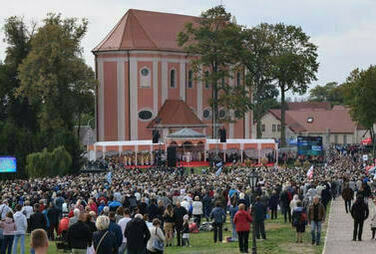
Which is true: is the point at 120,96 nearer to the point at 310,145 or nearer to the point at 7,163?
the point at 310,145

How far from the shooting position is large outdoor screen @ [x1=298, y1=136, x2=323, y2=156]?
5125 centimetres

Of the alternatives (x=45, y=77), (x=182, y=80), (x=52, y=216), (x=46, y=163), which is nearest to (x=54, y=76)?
(x=45, y=77)

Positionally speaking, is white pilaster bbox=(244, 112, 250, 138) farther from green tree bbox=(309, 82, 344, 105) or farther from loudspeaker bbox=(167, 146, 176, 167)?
green tree bbox=(309, 82, 344, 105)

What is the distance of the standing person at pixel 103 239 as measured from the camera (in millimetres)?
12492

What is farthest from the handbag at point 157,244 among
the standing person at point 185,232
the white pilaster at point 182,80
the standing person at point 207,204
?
the white pilaster at point 182,80

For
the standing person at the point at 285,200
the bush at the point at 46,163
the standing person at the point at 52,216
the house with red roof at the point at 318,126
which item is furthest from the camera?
the house with red roof at the point at 318,126

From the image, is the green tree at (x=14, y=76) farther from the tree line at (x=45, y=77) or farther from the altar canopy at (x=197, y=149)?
the altar canopy at (x=197, y=149)

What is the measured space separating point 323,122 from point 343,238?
83.8m

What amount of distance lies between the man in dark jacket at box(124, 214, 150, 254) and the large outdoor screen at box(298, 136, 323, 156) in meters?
38.2

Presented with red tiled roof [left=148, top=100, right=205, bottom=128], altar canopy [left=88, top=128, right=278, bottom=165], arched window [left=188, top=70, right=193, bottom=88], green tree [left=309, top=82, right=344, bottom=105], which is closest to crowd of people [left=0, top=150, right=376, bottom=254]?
altar canopy [left=88, top=128, right=278, bottom=165]

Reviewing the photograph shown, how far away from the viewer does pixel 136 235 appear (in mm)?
13992

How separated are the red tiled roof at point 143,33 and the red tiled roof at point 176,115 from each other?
5.29m

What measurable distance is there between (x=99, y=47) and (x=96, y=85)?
15.9 feet

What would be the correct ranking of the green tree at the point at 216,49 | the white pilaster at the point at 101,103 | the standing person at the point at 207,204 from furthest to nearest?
1. the white pilaster at the point at 101,103
2. the green tree at the point at 216,49
3. the standing person at the point at 207,204
